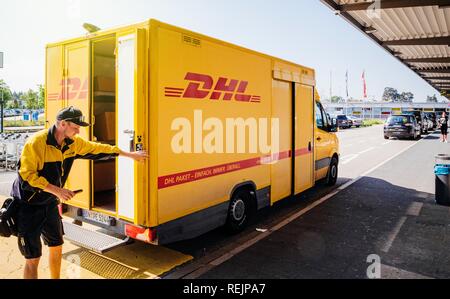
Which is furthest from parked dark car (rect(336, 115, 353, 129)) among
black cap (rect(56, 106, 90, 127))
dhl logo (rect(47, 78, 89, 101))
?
black cap (rect(56, 106, 90, 127))

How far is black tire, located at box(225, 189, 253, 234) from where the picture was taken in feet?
19.0

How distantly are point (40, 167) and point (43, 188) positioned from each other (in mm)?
273

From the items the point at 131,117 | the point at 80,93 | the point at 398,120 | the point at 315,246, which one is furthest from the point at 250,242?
the point at 398,120

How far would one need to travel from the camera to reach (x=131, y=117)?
439 centimetres

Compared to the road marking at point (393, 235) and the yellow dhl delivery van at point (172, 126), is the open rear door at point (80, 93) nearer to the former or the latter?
the yellow dhl delivery van at point (172, 126)

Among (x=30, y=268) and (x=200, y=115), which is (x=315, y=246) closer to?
(x=200, y=115)

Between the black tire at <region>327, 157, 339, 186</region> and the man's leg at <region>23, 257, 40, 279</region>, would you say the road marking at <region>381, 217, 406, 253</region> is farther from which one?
the man's leg at <region>23, 257, 40, 279</region>

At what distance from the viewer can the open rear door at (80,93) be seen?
5074 millimetres

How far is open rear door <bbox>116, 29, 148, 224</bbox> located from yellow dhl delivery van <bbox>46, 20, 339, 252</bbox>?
12 millimetres

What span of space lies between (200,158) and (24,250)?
234cm

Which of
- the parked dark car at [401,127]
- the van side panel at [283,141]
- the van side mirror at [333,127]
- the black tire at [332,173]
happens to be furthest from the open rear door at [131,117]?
the parked dark car at [401,127]

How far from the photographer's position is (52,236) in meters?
3.83

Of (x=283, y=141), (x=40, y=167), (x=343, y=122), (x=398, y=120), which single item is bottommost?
(x=40, y=167)
